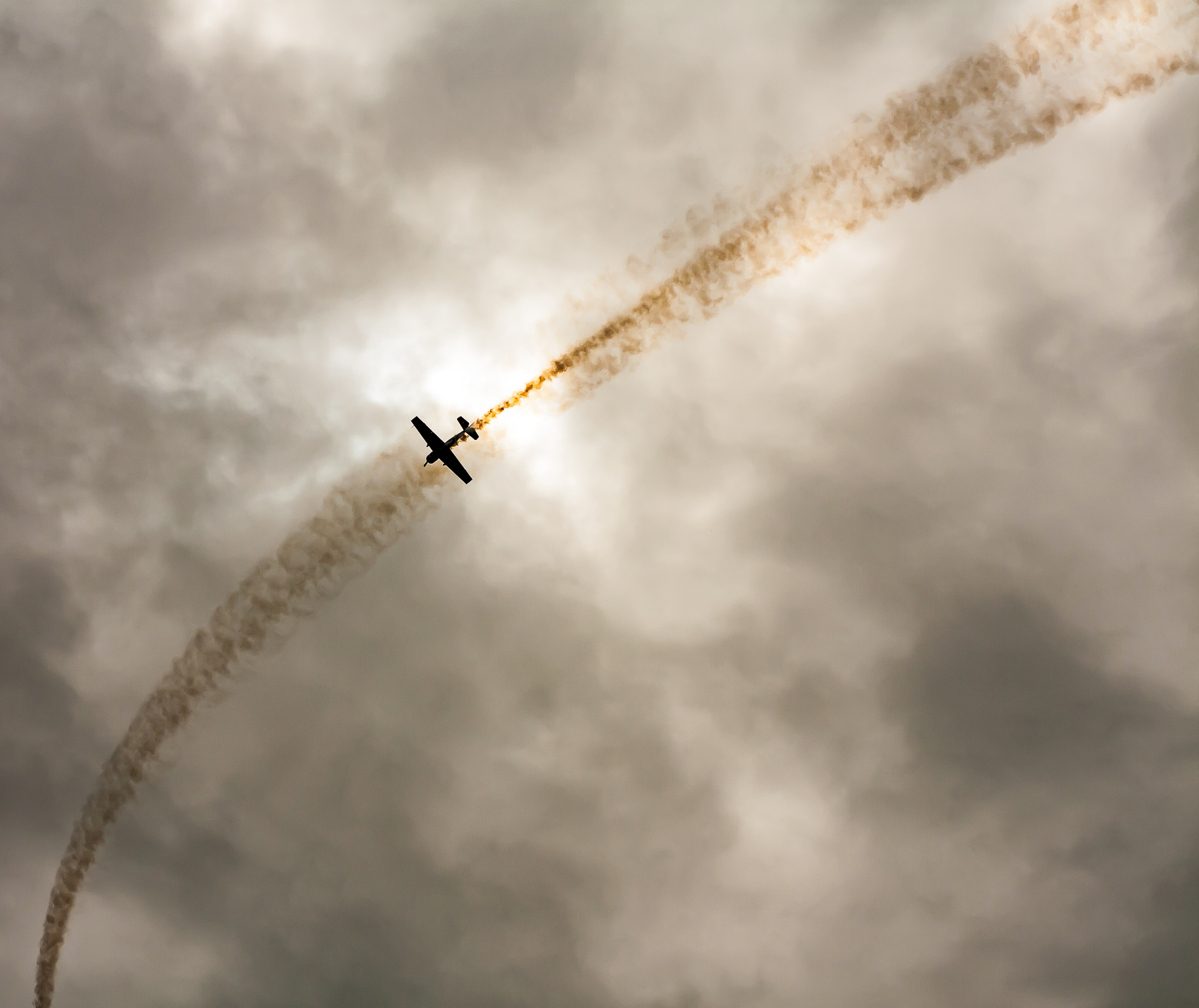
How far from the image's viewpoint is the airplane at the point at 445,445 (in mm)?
53875

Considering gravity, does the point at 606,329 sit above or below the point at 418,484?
below

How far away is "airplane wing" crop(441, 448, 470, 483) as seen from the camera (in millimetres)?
54844

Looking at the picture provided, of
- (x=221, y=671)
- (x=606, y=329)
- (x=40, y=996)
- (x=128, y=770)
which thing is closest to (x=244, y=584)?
(x=221, y=671)

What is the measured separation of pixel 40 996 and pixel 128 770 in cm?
2136

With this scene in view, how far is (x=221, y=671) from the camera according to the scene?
191ft

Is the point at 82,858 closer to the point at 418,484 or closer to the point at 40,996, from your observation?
the point at 40,996

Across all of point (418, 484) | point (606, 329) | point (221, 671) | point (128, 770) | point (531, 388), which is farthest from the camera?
point (128, 770)

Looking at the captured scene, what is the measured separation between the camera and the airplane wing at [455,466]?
54844 mm

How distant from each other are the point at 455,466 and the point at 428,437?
8.65 feet

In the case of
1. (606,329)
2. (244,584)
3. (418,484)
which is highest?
(244,584)

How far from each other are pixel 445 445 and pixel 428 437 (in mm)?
1338

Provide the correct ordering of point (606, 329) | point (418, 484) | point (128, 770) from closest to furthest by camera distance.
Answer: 1. point (606, 329)
2. point (418, 484)
3. point (128, 770)

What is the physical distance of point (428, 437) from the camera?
54844mm

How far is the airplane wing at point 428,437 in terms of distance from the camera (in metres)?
54.6
